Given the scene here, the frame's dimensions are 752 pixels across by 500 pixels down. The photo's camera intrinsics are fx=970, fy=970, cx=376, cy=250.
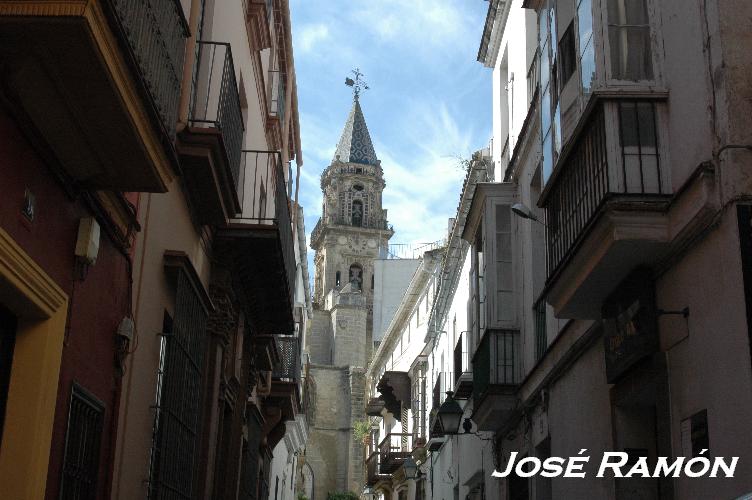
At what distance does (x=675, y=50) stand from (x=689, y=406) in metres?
2.45

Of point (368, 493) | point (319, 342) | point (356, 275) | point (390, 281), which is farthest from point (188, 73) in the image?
point (356, 275)

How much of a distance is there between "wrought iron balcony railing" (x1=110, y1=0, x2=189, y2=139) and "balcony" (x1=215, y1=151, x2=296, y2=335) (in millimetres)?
3300

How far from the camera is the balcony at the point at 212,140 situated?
323 inches

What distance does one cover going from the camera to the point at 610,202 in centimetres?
657

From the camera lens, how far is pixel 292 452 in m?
31.0

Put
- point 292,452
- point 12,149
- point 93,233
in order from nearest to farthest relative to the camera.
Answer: point 12,149 < point 93,233 < point 292,452

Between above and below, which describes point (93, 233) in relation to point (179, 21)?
below

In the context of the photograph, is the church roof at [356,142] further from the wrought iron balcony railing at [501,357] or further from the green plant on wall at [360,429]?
the wrought iron balcony railing at [501,357]

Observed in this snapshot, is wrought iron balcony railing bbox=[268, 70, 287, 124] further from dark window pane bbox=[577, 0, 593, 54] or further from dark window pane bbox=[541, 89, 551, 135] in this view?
dark window pane bbox=[577, 0, 593, 54]

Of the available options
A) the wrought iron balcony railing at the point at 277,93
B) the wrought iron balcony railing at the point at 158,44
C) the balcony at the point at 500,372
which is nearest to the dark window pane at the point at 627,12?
the wrought iron balcony railing at the point at 158,44

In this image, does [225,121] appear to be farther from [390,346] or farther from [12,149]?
[390,346]

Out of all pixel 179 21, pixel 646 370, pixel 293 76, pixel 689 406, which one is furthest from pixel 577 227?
pixel 293 76

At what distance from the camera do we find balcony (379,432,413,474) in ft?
88.7

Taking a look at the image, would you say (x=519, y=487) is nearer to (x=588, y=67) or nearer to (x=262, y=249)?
(x=262, y=249)
